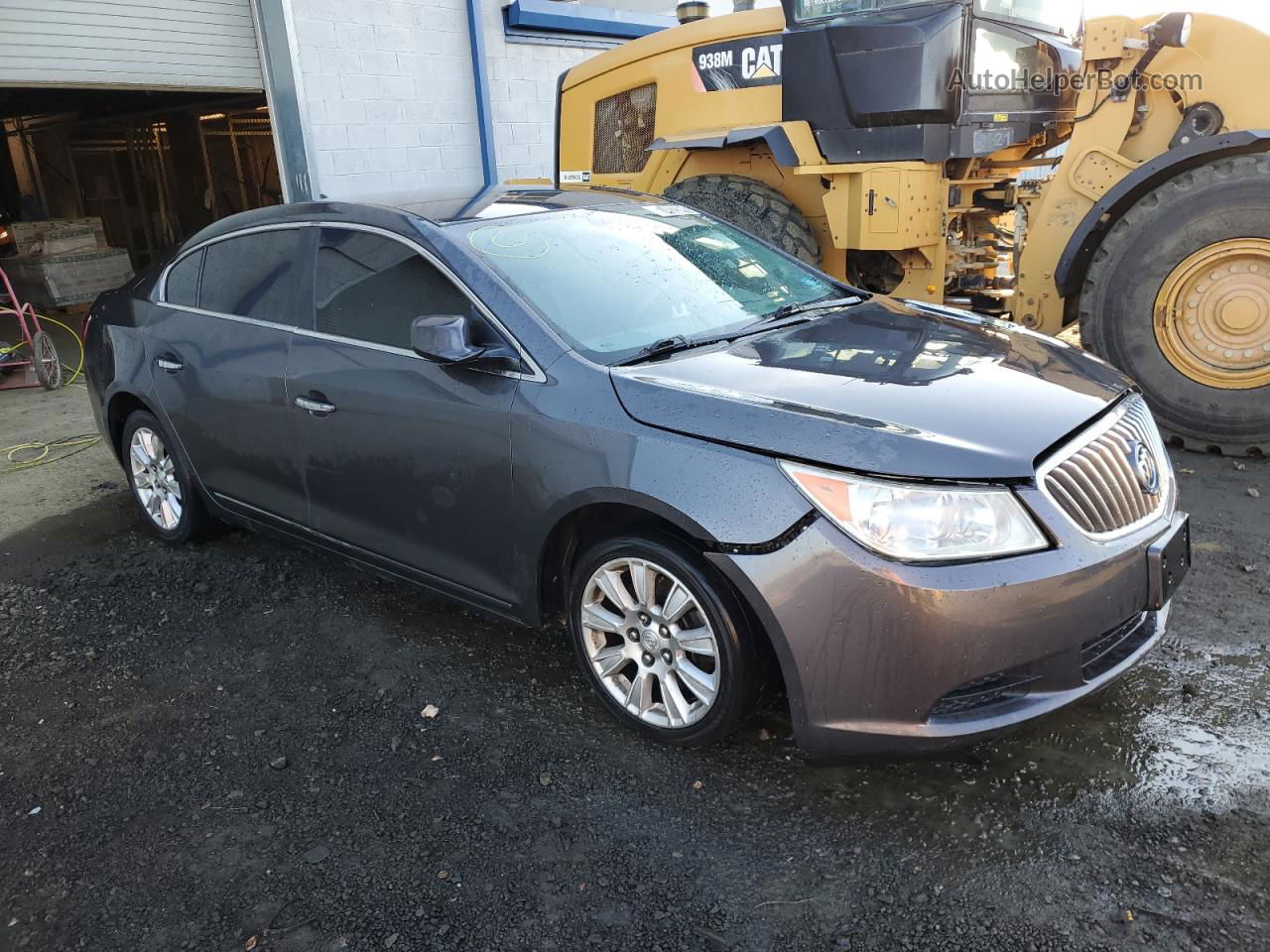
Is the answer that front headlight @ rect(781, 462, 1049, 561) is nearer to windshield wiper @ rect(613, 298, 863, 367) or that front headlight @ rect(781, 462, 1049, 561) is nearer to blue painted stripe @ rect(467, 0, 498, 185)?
windshield wiper @ rect(613, 298, 863, 367)

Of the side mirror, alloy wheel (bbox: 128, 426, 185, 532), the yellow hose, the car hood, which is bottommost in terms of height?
the yellow hose

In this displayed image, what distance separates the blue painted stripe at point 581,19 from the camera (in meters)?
11.3

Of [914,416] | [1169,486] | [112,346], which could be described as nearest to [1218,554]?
[1169,486]

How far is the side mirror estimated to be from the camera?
10.0 feet

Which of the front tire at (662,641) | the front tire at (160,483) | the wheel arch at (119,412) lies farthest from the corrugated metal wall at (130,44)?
the front tire at (662,641)

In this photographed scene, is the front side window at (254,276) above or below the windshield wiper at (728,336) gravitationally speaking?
above

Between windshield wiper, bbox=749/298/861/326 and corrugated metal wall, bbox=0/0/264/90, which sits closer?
windshield wiper, bbox=749/298/861/326

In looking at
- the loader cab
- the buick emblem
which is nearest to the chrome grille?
the buick emblem

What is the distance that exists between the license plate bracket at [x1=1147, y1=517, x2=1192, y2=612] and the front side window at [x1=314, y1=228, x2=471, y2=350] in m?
2.20

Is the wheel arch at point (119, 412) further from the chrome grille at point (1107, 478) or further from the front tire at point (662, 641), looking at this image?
the chrome grille at point (1107, 478)

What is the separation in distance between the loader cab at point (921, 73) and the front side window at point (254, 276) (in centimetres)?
343

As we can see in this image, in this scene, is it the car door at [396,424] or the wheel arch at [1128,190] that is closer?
the car door at [396,424]

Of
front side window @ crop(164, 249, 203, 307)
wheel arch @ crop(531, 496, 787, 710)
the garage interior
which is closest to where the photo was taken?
wheel arch @ crop(531, 496, 787, 710)

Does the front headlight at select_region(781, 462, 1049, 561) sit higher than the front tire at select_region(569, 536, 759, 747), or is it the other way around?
the front headlight at select_region(781, 462, 1049, 561)
